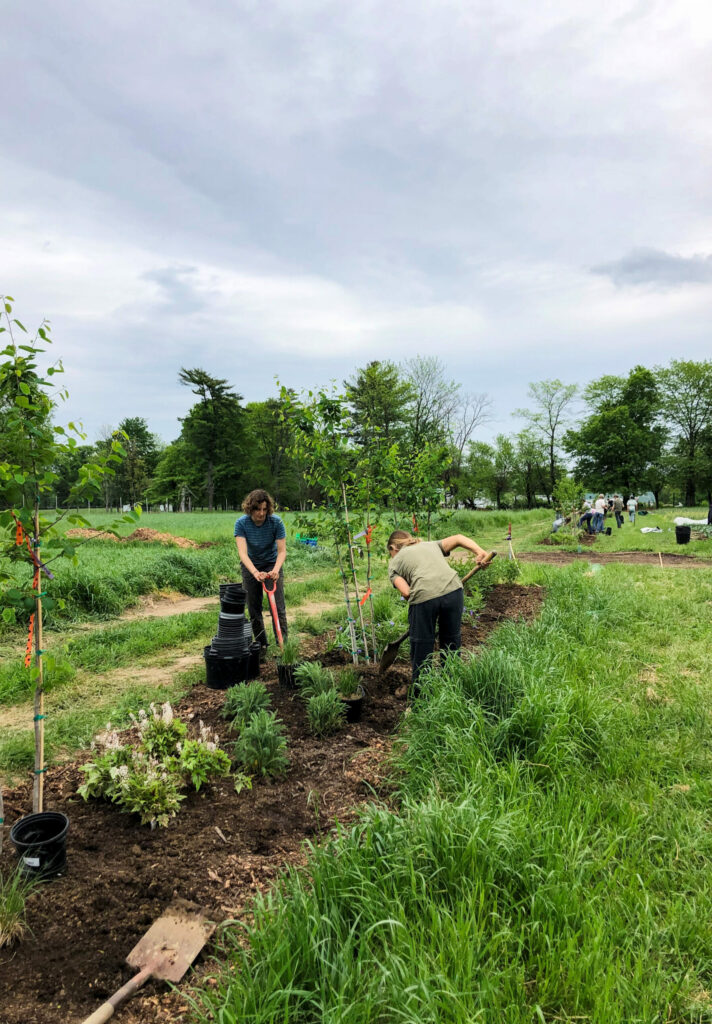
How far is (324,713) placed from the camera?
4.03 meters

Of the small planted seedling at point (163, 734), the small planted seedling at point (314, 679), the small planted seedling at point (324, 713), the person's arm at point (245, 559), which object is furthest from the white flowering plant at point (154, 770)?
the person's arm at point (245, 559)

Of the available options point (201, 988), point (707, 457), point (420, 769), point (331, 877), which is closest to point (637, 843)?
point (420, 769)

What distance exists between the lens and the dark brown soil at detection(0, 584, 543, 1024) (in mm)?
1948

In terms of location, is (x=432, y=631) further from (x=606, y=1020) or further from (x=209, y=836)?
(x=606, y=1020)

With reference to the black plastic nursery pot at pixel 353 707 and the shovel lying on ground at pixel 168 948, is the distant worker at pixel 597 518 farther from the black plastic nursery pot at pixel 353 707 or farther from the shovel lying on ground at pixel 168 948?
the shovel lying on ground at pixel 168 948

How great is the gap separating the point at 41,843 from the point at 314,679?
2.21 metres

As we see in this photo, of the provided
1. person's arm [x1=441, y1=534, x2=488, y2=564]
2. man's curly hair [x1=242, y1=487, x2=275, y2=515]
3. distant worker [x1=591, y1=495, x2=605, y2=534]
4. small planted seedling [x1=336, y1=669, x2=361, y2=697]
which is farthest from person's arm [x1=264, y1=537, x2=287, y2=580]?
distant worker [x1=591, y1=495, x2=605, y2=534]

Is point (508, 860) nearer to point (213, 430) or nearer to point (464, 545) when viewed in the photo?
point (464, 545)

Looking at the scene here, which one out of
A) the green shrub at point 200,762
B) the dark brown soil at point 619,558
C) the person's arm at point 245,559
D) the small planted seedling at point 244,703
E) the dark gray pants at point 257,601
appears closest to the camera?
the green shrub at point 200,762

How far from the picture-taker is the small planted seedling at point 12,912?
6.89 ft

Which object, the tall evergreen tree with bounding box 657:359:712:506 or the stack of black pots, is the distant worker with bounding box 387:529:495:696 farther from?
the tall evergreen tree with bounding box 657:359:712:506

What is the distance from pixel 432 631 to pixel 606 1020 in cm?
292

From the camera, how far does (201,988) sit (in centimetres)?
192

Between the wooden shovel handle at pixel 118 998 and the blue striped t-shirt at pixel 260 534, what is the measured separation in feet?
13.0
